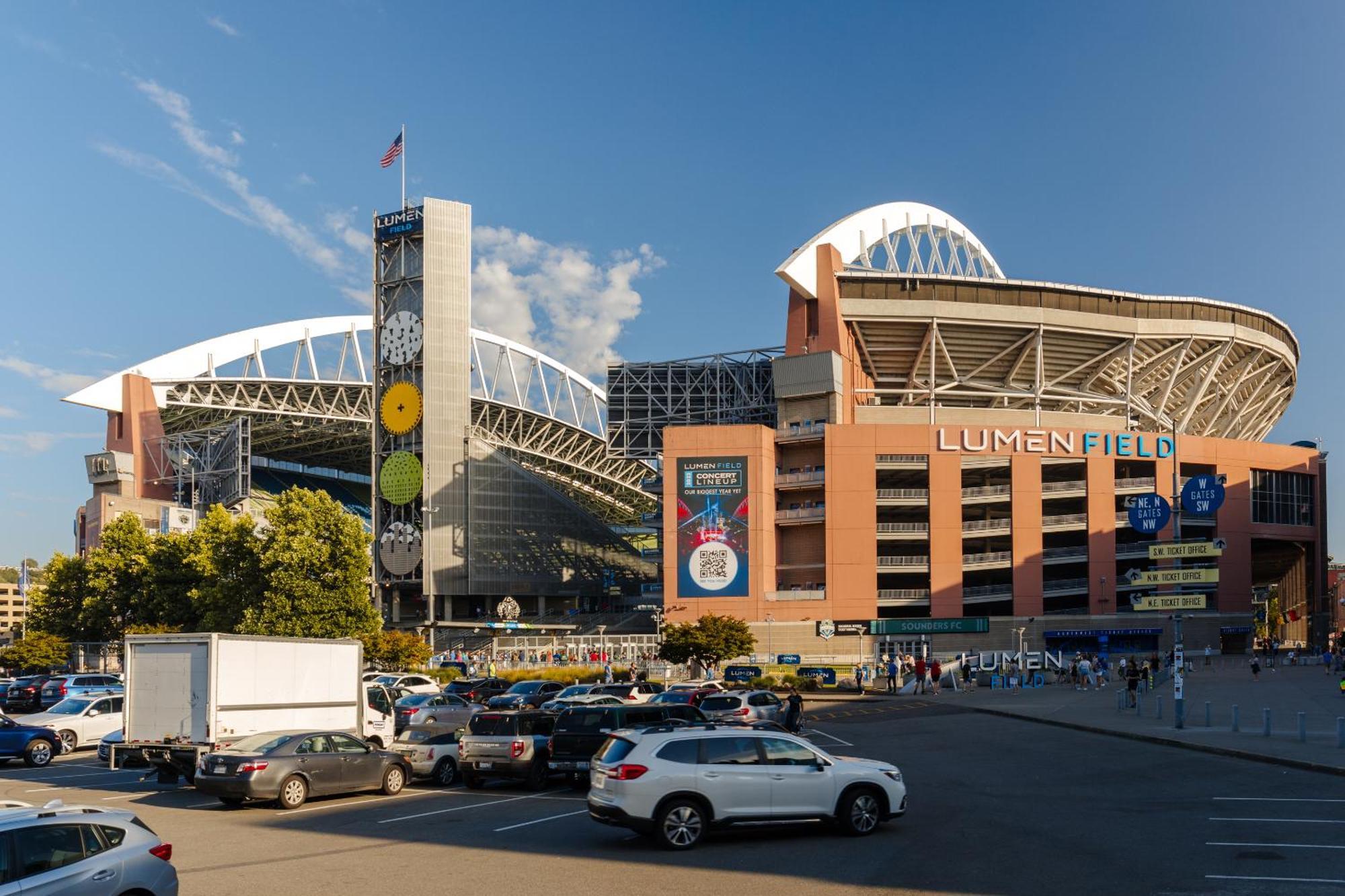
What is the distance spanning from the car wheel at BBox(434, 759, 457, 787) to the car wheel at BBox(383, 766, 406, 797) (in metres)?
1.63

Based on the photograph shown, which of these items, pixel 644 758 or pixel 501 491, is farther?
pixel 501 491

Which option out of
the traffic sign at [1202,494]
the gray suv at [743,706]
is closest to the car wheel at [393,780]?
the gray suv at [743,706]

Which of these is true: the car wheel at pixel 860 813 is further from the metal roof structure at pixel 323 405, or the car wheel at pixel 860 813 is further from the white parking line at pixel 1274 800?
the metal roof structure at pixel 323 405

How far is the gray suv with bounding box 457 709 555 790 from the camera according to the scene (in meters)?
24.0

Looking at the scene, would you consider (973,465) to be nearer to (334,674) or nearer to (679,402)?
(679,402)

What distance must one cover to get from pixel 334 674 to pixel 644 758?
42.2 ft

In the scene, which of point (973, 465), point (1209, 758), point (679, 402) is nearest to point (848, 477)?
point (973, 465)

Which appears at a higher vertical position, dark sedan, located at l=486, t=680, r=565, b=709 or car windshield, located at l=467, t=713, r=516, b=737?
car windshield, located at l=467, t=713, r=516, b=737

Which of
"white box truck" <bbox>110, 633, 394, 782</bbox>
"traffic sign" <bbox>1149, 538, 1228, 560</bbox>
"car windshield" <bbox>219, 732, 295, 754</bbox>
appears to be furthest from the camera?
"traffic sign" <bbox>1149, 538, 1228, 560</bbox>

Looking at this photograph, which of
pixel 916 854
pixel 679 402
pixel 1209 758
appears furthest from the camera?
pixel 679 402

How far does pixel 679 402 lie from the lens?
328 ft

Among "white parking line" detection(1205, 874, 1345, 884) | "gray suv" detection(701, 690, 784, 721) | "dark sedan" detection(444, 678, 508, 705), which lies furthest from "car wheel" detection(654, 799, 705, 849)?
"dark sedan" detection(444, 678, 508, 705)

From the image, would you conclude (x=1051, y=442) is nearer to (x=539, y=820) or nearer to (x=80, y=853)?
(x=539, y=820)

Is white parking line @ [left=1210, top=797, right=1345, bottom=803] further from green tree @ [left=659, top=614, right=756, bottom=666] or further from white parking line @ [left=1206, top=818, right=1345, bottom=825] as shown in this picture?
green tree @ [left=659, top=614, right=756, bottom=666]
